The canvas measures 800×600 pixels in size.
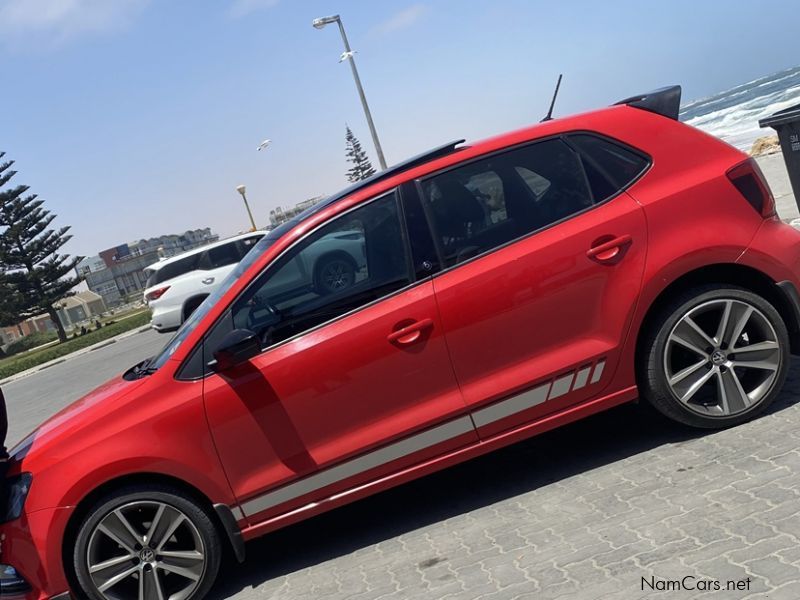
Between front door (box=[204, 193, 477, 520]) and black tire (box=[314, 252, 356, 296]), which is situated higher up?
black tire (box=[314, 252, 356, 296])

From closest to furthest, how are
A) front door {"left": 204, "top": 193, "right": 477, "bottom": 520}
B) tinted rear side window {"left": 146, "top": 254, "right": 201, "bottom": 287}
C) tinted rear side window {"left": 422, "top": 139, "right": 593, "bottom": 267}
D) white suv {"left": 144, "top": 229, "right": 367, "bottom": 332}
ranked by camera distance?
front door {"left": 204, "top": 193, "right": 477, "bottom": 520} < tinted rear side window {"left": 422, "top": 139, "right": 593, "bottom": 267} < white suv {"left": 144, "top": 229, "right": 367, "bottom": 332} < tinted rear side window {"left": 146, "top": 254, "right": 201, "bottom": 287}

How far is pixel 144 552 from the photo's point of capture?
379 cm

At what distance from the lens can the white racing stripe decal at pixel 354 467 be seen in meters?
3.88

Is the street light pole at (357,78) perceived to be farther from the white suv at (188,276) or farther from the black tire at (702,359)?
the black tire at (702,359)

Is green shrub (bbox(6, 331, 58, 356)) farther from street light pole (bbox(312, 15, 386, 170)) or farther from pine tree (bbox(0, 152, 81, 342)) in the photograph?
street light pole (bbox(312, 15, 386, 170))

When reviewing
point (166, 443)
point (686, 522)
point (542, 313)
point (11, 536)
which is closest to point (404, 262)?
point (542, 313)

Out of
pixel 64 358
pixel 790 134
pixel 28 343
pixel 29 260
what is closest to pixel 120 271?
pixel 28 343

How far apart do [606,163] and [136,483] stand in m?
2.98

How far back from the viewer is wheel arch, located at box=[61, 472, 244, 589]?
12.2ft

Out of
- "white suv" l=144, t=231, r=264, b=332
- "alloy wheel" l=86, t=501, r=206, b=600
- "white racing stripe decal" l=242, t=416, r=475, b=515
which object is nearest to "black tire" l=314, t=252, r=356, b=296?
"white racing stripe decal" l=242, t=416, r=475, b=515

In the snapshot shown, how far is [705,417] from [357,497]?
6.38ft

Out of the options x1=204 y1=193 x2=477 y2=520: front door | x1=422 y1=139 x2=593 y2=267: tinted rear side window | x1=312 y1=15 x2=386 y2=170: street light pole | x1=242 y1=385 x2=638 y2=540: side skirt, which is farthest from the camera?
x1=312 y1=15 x2=386 y2=170: street light pole

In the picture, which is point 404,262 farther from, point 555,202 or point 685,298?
point 685,298

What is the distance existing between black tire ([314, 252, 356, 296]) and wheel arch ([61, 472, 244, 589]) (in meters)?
1.21
